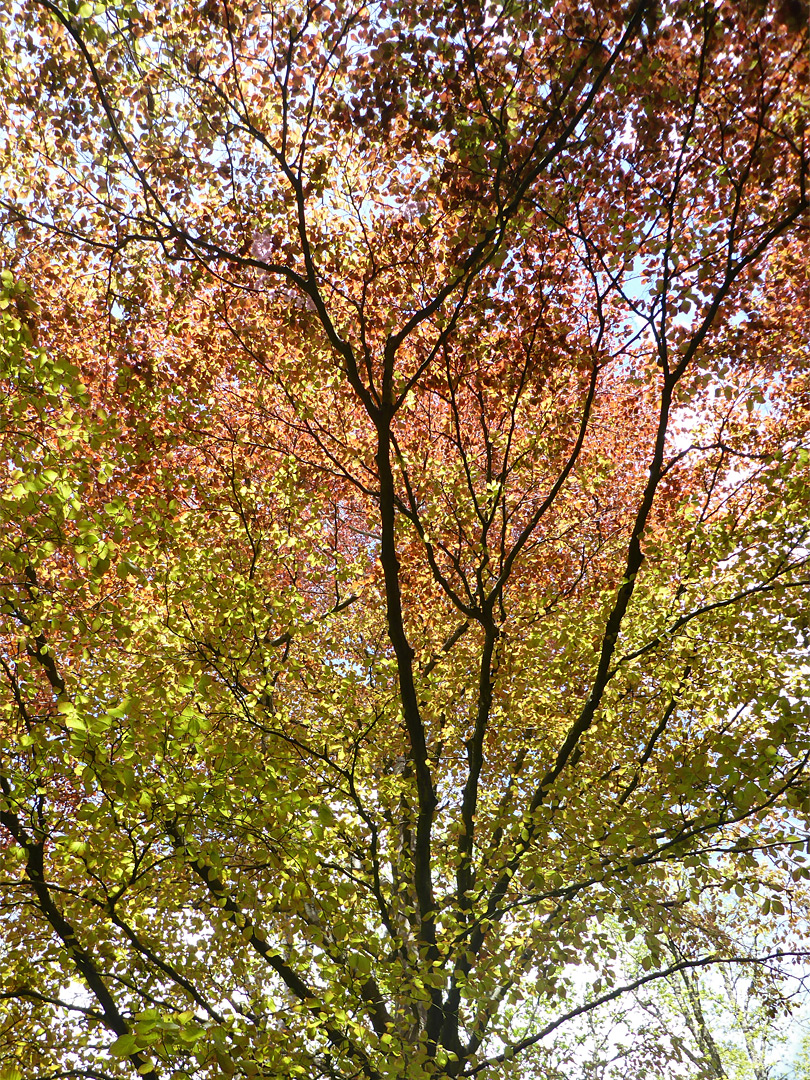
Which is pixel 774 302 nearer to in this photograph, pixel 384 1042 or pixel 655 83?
pixel 655 83

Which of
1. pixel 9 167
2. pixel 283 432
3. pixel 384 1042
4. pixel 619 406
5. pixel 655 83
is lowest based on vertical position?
pixel 384 1042

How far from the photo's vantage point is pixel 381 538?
723 cm

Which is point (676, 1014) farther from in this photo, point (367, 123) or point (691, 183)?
point (367, 123)

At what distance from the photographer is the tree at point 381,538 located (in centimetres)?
623

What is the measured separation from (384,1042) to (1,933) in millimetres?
9423

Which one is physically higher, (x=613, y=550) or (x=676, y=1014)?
(x=613, y=550)

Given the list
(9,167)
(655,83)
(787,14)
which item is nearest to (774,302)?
(655,83)

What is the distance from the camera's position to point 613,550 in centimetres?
1327

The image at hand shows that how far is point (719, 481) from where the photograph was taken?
13336 millimetres

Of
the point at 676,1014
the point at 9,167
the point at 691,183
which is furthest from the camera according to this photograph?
the point at 676,1014

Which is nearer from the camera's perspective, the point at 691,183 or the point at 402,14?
the point at 402,14

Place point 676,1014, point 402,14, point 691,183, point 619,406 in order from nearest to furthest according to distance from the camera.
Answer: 1. point 402,14
2. point 691,183
3. point 619,406
4. point 676,1014

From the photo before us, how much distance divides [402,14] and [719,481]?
33.3 feet

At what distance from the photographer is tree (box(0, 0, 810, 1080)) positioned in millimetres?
6234
